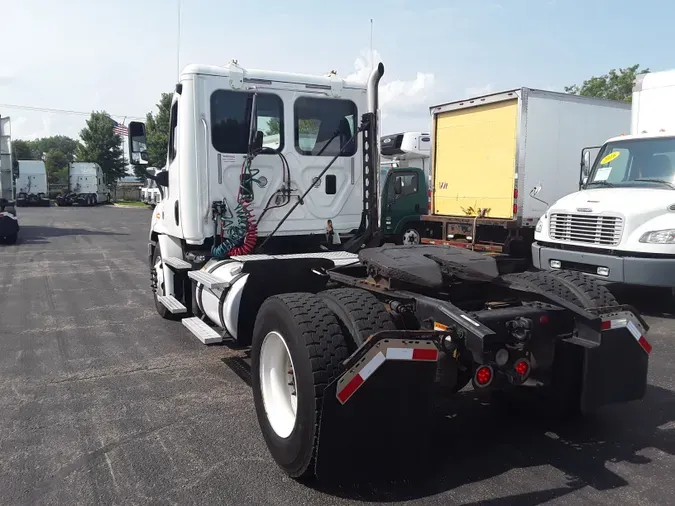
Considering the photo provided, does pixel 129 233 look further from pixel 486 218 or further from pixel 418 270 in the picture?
pixel 418 270

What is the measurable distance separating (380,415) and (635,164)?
7589 millimetres

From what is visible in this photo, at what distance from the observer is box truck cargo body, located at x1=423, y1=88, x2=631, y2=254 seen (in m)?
11.4

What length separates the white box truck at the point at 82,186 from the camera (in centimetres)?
4659

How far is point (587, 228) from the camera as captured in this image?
334 inches

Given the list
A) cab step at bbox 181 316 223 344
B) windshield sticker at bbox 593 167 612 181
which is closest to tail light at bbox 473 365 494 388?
cab step at bbox 181 316 223 344

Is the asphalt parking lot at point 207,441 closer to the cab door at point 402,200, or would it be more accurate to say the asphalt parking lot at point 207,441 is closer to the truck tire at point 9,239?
the cab door at point 402,200

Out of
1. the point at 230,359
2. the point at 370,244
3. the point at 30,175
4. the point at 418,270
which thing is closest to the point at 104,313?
the point at 230,359

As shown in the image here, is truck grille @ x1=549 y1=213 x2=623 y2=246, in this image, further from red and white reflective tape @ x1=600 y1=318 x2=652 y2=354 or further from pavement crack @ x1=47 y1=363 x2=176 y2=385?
pavement crack @ x1=47 y1=363 x2=176 y2=385

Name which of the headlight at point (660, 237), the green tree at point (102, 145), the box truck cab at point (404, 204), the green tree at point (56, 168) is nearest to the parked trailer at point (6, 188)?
the box truck cab at point (404, 204)

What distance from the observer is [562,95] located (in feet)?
38.3

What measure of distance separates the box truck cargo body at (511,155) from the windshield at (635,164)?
197 cm

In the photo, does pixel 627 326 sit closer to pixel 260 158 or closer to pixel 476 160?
pixel 260 158

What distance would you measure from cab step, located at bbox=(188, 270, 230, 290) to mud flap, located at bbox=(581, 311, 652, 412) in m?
3.00

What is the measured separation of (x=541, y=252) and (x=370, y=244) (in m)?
3.73
